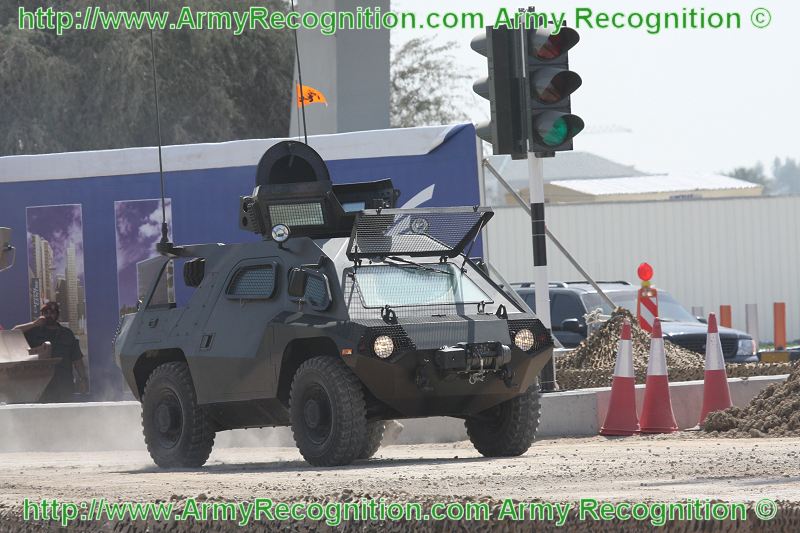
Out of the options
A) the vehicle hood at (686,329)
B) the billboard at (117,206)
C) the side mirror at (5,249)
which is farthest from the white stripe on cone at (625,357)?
the vehicle hood at (686,329)

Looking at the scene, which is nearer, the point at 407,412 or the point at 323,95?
the point at 407,412

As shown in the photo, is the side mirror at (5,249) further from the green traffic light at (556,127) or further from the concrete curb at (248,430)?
the green traffic light at (556,127)

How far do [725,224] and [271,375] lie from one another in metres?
27.7

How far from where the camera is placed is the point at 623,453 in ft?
38.1

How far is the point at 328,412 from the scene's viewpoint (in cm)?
1141

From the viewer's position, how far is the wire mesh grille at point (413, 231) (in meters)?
11.9

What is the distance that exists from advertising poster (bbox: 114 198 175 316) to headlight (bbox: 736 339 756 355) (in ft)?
28.1

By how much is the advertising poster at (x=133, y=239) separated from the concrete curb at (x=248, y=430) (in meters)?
3.71

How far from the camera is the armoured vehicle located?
1133 cm

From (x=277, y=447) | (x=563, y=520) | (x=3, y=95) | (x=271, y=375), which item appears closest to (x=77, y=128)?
(x=3, y=95)

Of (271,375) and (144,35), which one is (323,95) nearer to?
(271,375)

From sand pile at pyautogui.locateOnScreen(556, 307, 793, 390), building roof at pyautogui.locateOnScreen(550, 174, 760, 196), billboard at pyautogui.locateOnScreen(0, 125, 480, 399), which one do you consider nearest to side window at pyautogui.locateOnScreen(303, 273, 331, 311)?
sand pile at pyautogui.locateOnScreen(556, 307, 793, 390)

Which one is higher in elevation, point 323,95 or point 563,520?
point 323,95

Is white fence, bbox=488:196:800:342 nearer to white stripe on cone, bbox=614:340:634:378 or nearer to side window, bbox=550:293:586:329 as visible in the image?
side window, bbox=550:293:586:329
